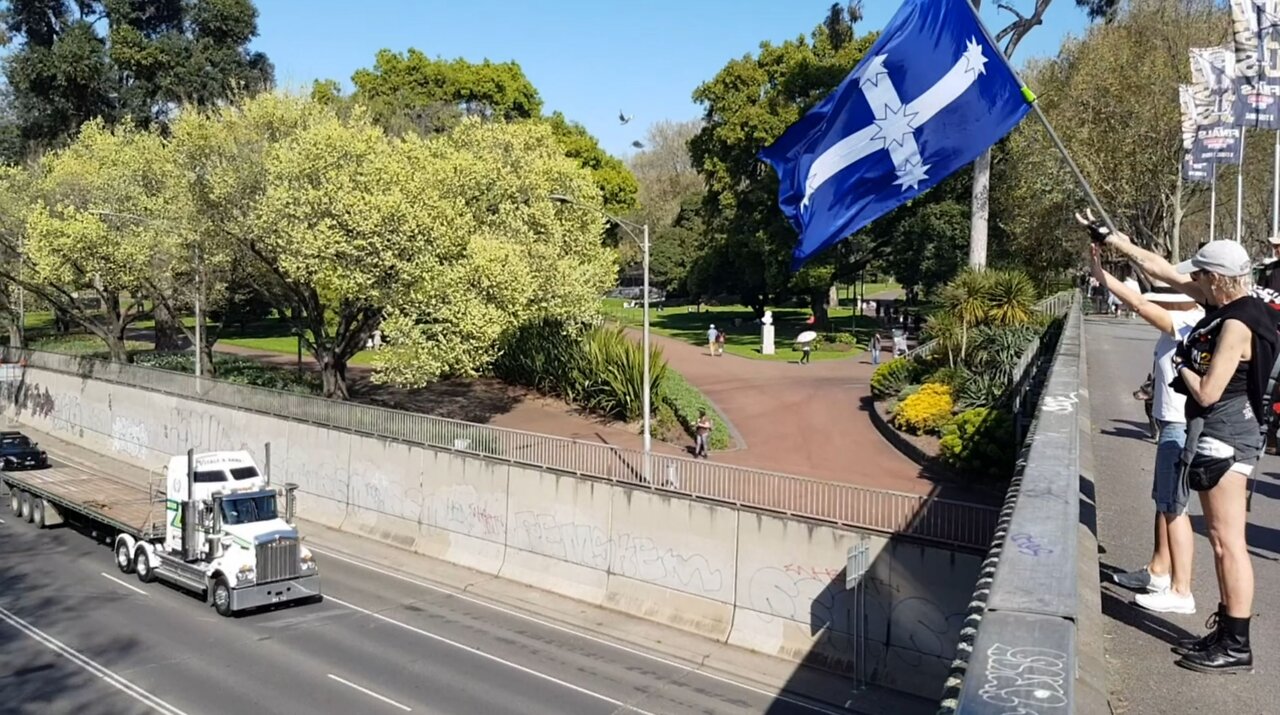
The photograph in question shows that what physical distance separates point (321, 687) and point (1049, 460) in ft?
46.3

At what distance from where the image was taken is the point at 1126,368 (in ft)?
85.1

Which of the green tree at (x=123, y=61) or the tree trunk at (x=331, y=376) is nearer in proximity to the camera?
the tree trunk at (x=331, y=376)

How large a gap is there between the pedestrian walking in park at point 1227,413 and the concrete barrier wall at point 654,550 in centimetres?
1128

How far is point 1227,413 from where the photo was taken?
4953mm

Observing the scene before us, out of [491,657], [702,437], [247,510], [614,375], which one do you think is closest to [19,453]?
[247,510]

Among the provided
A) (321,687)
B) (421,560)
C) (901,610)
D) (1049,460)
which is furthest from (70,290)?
(1049,460)

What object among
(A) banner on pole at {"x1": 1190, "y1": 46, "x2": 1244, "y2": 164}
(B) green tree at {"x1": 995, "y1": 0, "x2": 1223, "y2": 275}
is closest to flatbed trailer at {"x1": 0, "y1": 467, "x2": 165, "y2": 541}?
(A) banner on pole at {"x1": 1190, "y1": 46, "x2": 1244, "y2": 164}

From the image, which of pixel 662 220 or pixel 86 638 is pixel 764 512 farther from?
pixel 662 220

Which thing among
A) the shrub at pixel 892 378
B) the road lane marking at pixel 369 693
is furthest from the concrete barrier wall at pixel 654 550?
the shrub at pixel 892 378

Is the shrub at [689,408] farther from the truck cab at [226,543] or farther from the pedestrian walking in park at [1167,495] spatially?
the pedestrian walking in park at [1167,495]

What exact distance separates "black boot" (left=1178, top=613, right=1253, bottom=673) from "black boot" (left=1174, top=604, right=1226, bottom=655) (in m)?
0.02

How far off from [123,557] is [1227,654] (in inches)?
970

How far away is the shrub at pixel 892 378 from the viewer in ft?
107

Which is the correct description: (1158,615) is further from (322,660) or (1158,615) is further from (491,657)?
(322,660)
